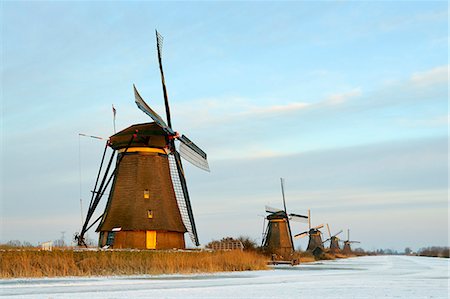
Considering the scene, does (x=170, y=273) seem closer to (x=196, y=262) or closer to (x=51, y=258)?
(x=196, y=262)

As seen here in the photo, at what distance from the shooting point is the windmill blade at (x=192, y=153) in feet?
86.8

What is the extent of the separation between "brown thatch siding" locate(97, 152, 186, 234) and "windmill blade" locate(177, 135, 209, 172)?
1.40m

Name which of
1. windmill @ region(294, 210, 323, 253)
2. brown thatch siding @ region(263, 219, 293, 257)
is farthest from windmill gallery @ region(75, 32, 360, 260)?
windmill @ region(294, 210, 323, 253)

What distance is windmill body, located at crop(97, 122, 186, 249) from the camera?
24.2 meters

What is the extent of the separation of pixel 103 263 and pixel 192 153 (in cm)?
863

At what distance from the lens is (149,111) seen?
2612cm

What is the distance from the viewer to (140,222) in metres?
24.2

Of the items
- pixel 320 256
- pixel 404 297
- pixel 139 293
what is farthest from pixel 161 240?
pixel 320 256

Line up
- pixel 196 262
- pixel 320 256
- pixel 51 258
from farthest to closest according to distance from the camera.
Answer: pixel 320 256, pixel 196 262, pixel 51 258

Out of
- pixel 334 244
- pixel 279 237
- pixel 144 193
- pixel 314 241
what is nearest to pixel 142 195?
pixel 144 193

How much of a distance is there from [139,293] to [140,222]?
11.9 m

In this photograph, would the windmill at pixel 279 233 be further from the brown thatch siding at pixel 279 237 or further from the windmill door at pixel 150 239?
the windmill door at pixel 150 239

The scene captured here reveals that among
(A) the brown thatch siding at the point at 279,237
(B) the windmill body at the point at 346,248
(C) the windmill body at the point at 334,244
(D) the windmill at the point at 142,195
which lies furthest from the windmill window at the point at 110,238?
(B) the windmill body at the point at 346,248

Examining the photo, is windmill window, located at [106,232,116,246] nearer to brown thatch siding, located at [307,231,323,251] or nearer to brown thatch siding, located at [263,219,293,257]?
brown thatch siding, located at [263,219,293,257]
